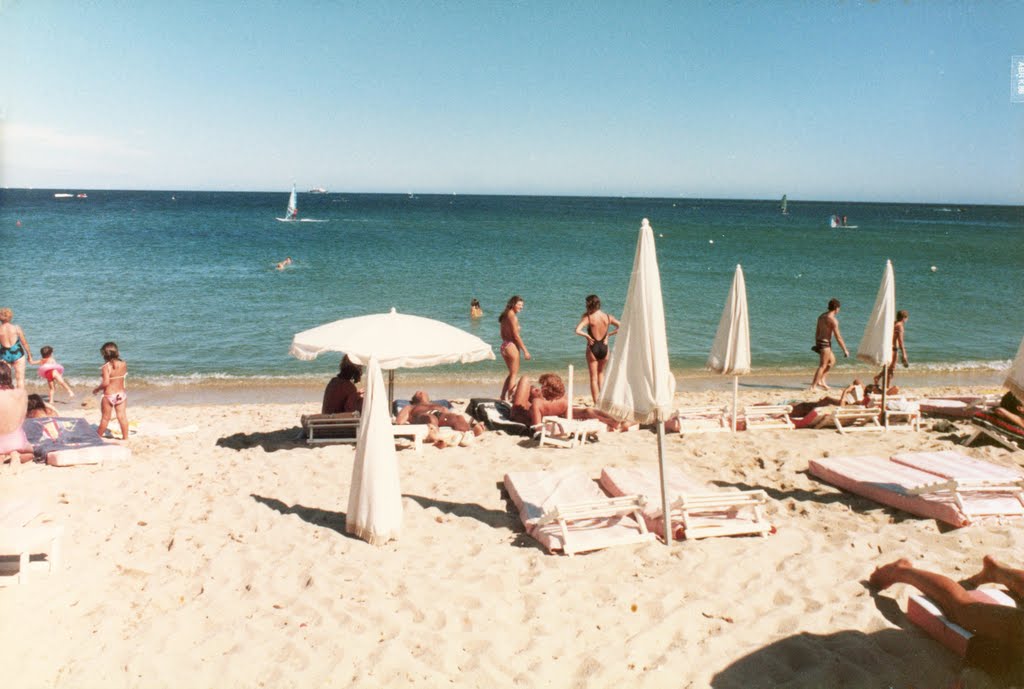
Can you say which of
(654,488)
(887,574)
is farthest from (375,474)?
(887,574)

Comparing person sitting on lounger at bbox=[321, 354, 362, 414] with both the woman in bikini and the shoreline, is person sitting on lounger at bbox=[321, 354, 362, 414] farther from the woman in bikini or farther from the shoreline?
the shoreline

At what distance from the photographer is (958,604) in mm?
4074

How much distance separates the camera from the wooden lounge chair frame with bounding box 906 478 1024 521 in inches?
229

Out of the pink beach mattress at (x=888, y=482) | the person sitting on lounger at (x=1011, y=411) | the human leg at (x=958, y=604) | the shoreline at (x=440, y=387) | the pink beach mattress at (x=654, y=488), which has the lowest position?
the shoreline at (x=440, y=387)

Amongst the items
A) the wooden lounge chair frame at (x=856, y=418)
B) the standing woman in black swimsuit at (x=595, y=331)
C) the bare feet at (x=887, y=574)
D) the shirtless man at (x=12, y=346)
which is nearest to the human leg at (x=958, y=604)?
the bare feet at (x=887, y=574)

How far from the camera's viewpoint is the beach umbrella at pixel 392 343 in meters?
7.23

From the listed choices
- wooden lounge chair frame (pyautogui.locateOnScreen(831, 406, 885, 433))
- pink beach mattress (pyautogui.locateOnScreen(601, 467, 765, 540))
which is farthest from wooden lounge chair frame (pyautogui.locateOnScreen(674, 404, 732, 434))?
pink beach mattress (pyautogui.locateOnScreen(601, 467, 765, 540))

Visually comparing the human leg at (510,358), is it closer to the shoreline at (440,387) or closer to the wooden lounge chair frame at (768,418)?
the shoreline at (440,387)

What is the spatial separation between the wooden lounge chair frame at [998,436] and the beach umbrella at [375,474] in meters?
6.92

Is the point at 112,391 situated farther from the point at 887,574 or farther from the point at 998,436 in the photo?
the point at 998,436

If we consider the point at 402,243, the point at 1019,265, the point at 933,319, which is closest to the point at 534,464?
the point at 933,319

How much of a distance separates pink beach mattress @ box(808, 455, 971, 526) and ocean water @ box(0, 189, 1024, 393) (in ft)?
30.1

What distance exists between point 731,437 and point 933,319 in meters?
19.0

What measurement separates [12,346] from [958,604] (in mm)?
12196
